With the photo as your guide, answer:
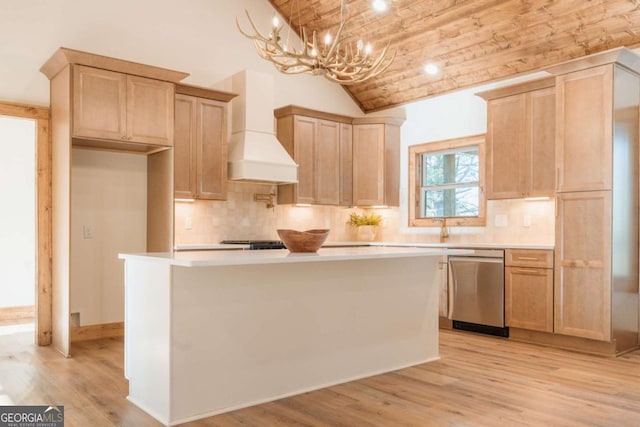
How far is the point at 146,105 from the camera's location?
4.70 metres

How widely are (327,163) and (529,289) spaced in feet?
9.18

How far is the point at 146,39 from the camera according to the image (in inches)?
213

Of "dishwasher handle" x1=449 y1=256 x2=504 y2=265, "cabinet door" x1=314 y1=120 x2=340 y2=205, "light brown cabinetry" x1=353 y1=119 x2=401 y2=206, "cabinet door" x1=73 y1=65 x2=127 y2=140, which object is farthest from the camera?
"light brown cabinetry" x1=353 y1=119 x2=401 y2=206

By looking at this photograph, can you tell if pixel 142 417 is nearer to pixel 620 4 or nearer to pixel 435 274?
pixel 435 274

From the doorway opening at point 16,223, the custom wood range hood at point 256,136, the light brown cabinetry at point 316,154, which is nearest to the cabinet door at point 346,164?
the light brown cabinetry at point 316,154

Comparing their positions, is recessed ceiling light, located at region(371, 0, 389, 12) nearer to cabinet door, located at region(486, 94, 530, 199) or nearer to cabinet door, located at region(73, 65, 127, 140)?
cabinet door, located at region(486, 94, 530, 199)

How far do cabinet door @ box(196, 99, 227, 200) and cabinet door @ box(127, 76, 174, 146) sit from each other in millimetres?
564

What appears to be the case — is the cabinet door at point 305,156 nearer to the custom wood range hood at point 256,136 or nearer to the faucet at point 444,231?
the custom wood range hood at point 256,136

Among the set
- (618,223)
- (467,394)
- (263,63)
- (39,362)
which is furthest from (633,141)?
(39,362)

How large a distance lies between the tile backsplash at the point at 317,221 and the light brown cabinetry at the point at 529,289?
1.79ft

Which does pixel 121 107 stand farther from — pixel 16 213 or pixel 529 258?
pixel 529 258

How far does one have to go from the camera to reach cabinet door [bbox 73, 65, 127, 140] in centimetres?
434

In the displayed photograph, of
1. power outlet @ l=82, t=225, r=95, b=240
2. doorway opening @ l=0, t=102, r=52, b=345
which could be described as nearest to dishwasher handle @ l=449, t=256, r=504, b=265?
power outlet @ l=82, t=225, r=95, b=240

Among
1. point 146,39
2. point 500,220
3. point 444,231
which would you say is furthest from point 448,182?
point 146,39
